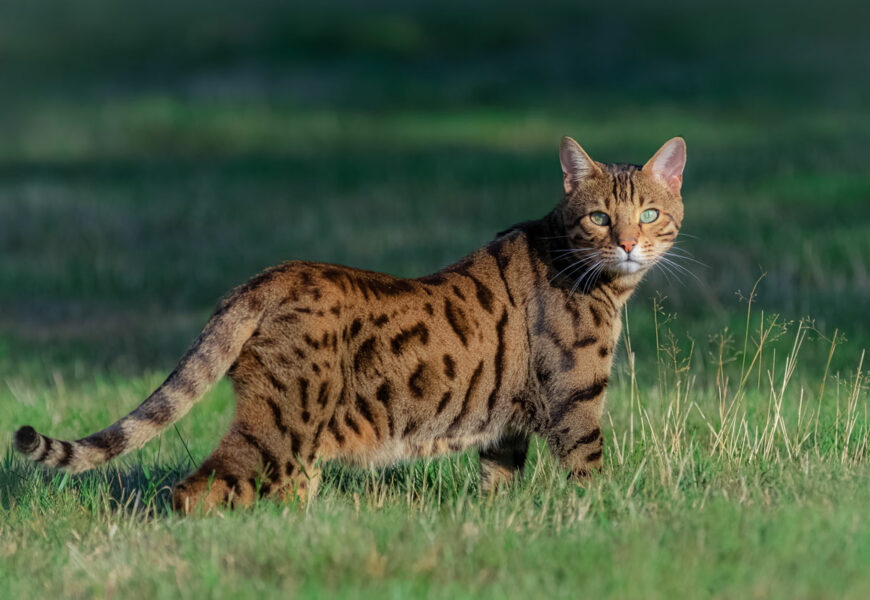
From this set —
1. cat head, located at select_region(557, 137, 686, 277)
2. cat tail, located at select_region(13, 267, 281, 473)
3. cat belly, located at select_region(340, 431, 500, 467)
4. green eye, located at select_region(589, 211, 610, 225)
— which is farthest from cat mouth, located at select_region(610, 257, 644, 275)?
cat tail, located at select_region(13, 267, 281, 473)

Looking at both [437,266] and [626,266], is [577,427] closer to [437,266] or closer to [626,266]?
[626,266]

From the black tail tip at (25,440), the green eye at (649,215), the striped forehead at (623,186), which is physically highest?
the striped forehead at (623,186)

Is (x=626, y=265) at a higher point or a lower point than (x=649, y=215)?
A: lower

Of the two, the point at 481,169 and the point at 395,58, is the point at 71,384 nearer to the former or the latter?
the point at 481,169

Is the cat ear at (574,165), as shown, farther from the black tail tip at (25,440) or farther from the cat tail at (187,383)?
the black tail tip at (25,440)

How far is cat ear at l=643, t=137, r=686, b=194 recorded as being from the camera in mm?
6273

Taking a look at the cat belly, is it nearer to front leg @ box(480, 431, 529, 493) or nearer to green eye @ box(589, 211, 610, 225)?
front leg @ box(480, 431, 529, 493)

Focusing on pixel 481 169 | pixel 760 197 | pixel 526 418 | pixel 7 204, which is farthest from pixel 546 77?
pixel 526 418

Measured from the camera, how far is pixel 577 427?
231 inches

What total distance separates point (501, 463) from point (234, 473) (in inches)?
73.9

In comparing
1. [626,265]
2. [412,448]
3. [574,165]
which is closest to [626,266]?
[626,265]

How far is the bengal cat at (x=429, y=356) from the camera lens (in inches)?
201

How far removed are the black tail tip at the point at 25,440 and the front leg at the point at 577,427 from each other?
2.54 metres

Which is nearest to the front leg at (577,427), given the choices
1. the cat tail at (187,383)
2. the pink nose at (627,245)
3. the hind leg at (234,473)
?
the pink nose at (627,245)
